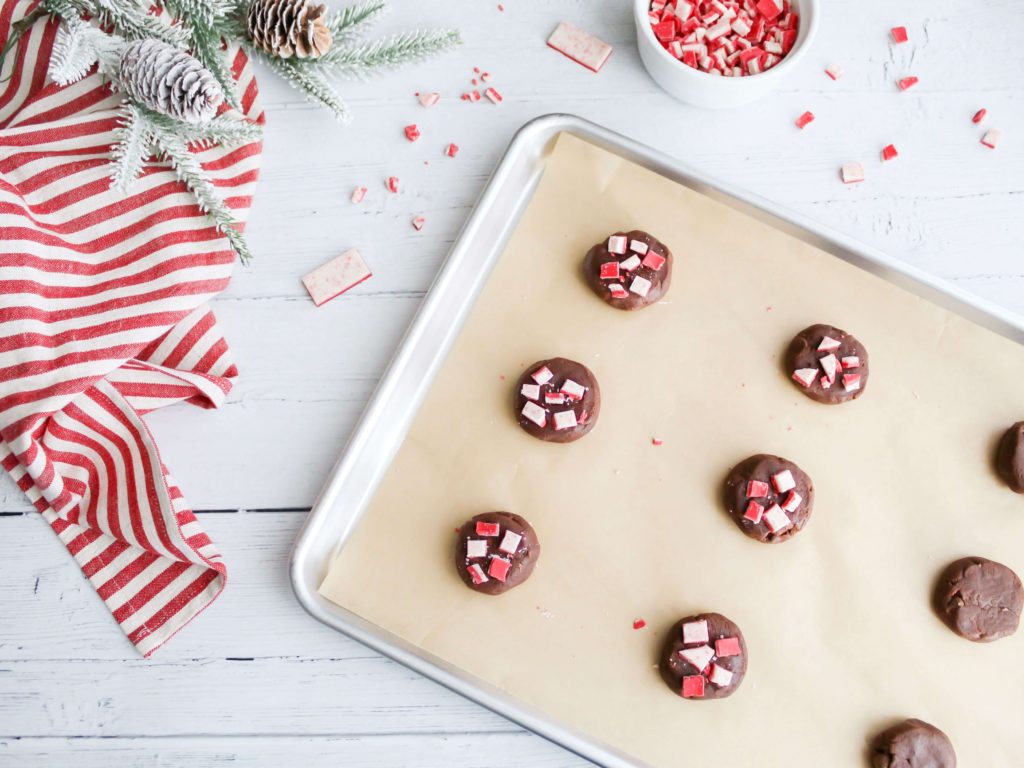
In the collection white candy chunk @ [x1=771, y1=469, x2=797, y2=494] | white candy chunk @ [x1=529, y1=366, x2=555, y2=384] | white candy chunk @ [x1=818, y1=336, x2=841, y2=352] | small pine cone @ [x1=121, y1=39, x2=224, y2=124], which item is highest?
white candy chunk @ [x1=818, y1=336, x2=841, y2=352]

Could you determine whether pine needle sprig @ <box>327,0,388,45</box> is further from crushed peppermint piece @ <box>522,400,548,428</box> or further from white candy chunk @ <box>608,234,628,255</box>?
crushed peppermint piece @ <box>522,400,548,428</box>

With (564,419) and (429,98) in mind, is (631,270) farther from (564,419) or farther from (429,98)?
(429,98)

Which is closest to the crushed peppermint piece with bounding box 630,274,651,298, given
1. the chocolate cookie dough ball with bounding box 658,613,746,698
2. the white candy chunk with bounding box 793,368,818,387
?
the white candy chunk with bounding box 793,368,818,387

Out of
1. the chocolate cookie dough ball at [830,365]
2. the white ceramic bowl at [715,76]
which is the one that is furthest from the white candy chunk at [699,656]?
the white ceramic bowl at [715,76]

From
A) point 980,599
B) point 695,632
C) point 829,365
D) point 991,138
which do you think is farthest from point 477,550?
point 991,138

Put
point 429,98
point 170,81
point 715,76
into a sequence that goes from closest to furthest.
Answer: point 170,81 → point 715,76 → point 429,98

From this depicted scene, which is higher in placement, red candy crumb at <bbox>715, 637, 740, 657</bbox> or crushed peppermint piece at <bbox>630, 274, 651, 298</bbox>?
crushed peppermint piece at <bbox>630, 274, 651, 298</bbox>
